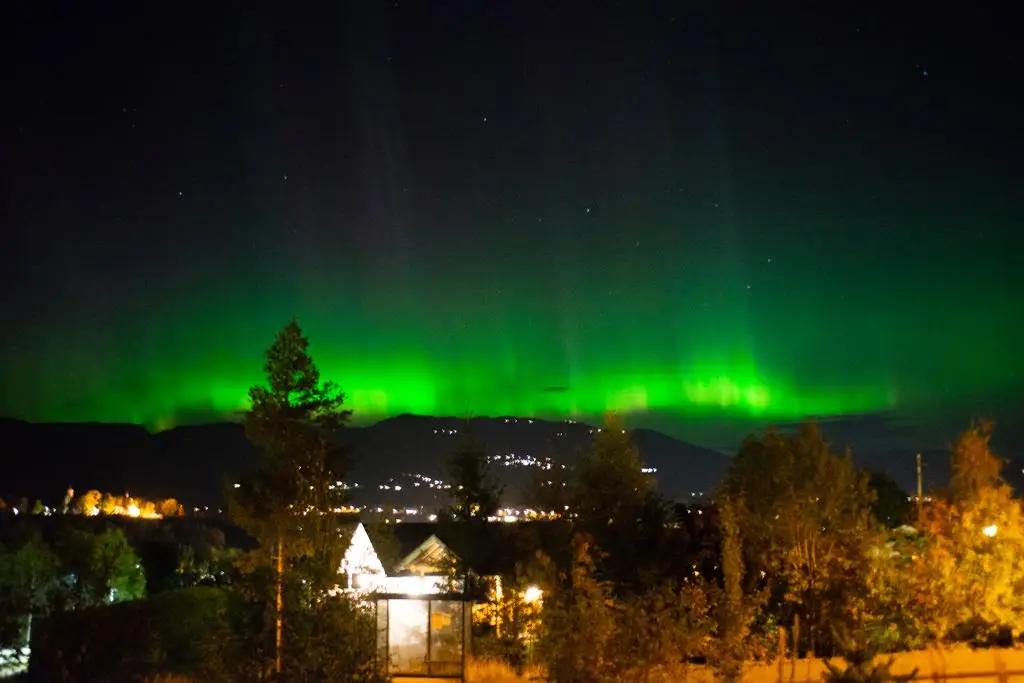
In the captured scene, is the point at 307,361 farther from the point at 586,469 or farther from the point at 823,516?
the point at 586,469

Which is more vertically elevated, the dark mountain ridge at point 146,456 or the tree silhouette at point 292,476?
the dark mountain ridge at point 146,456

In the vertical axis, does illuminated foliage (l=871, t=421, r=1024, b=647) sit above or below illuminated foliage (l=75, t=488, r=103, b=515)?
below

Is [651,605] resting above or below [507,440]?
below

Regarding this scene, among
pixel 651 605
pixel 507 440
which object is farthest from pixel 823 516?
pixel 507 440

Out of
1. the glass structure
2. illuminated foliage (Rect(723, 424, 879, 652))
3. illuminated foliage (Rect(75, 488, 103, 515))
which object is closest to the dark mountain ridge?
illuminated foliage (Rect(75, 488, 103, 515))

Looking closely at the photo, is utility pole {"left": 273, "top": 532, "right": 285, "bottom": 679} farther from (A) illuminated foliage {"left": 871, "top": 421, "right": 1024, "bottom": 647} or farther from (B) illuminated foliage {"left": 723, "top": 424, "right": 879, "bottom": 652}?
(A) illuminated foliage {"left": 871, "top": 421, "right": 1024, "bottom": 647}

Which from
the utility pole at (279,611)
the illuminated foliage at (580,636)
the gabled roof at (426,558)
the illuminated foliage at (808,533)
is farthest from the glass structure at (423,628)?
the utility pole at (279,611)

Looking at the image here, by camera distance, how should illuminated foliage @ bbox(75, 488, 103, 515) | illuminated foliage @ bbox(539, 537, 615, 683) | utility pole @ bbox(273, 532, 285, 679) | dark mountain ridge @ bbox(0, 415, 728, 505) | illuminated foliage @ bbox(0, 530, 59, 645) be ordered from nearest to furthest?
utility pole @ bbox(273, 532, 285, 679) < illuminated foliage @ bbox(539, 537, 615, 683) < illuminated foliage @ bbox(0, 530, 59, 645) < dark mountain ridge @ bbox(0, 415, 728, 505) < illuminated foliage @ bbox(75, 488, 103, 515)

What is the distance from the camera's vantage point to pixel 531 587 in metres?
21.0

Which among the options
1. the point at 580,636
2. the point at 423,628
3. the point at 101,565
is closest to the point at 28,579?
the point at 101,565

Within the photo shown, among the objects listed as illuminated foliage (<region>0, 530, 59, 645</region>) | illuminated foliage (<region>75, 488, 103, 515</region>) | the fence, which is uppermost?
illuminated foliage (<region>75, 488, 103, 515</region>)

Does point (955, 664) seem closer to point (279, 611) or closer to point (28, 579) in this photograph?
point (279, 611)

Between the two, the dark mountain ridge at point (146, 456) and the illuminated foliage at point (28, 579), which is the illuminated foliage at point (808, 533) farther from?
the dark mountain ridge at point (146, 456)

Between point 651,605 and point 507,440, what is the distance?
Answer: 45573 millimetres
